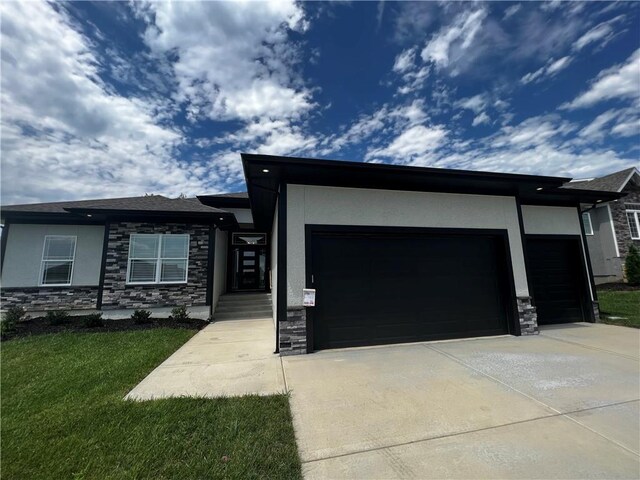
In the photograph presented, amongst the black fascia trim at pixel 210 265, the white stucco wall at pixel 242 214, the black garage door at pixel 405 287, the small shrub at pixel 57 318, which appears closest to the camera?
the black garage door at pixel 405 287

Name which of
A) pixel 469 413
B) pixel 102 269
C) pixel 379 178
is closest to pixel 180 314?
pixel 102 269

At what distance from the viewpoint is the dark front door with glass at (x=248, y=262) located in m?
12.9

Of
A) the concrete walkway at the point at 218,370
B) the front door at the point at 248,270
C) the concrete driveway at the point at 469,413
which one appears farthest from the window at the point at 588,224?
the concrete walkway at the point at 218,370

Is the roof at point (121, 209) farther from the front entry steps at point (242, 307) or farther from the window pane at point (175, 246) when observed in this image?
the front entry steps at point (242, 307)

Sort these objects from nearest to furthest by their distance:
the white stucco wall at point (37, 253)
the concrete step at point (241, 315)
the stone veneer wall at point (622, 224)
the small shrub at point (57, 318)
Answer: the small shrub at point (57, 318), the white stucco wall at point (37, 253), the concrete step at point (241, 315), the stone veneer wall at point (622, 224)

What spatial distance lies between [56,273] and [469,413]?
1329cm

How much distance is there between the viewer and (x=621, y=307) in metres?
9.24

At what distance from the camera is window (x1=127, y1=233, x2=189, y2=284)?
360 inches

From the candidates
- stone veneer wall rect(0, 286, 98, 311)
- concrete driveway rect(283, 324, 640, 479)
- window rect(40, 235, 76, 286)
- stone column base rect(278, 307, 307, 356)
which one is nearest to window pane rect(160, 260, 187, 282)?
stone veneer wall rect(0, 286, 98, 311)

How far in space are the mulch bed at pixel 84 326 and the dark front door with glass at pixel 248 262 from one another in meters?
4.19

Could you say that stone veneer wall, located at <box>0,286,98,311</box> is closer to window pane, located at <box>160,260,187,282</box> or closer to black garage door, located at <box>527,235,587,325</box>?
window pane, located at <box>160,260,187,282</box>

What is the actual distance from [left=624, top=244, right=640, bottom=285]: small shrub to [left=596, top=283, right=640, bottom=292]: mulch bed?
351mm

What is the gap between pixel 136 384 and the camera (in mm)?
3963

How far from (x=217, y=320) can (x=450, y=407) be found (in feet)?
26.8
